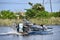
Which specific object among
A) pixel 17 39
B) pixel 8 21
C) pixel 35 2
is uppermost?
pixel 35 2

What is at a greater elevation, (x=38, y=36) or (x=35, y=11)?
(x=35, y=11)

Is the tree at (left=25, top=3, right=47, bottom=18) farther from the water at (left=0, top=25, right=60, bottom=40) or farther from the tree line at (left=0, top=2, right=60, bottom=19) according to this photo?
the water at (left=0, top=25, right=60, bottom=40)

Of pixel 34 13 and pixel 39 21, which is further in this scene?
pixel 39 21

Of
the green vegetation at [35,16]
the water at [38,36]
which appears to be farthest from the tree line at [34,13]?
the water at [38,36]

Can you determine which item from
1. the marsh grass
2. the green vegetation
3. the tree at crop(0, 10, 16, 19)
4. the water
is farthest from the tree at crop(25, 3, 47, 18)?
the water

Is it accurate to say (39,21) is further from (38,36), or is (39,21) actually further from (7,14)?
(7,14)

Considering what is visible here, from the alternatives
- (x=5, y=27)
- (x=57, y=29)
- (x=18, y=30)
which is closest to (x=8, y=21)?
(x=5, y=27)

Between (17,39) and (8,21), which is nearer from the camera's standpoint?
(8,21)

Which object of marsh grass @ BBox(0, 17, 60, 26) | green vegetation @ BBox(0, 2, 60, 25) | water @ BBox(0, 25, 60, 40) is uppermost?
green vegetation @ BBox(0, 2, 60, 25)

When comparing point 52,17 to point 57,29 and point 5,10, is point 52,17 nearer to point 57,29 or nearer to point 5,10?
point 57,29

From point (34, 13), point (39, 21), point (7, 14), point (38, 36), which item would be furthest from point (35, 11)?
point (38, 36)

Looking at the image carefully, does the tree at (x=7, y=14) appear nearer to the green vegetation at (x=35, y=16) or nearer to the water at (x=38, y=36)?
the green vegetation at (x=35, y=16)

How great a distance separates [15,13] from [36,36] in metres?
0.89

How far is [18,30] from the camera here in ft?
19.7
